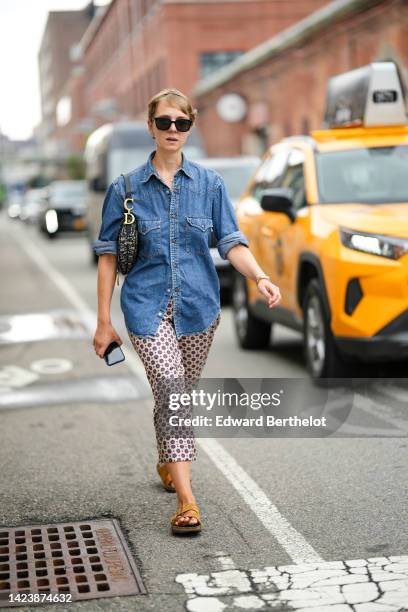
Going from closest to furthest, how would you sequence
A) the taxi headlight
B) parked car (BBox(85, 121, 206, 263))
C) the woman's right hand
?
the woman's right hand
the taxi headlight
parked car (BBox(85, 121, 206, 263))

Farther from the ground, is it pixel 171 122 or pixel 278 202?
pixel 171 122

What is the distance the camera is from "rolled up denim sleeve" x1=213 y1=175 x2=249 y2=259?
5.23 metres

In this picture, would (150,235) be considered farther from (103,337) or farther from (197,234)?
(103,337)

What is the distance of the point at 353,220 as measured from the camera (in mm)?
8172

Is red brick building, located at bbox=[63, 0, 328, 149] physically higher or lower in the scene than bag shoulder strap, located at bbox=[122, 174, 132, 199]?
higher

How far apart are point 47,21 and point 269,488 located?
153 metres

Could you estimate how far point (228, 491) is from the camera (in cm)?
573

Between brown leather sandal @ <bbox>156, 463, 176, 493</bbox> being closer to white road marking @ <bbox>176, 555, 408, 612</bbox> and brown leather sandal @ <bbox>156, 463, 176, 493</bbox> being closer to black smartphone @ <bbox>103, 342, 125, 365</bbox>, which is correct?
black smartphone @ <bbox>103, 342, 125, 365</bbox>

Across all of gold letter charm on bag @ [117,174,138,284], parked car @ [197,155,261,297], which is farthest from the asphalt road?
parked car @ [197,155,261,297]

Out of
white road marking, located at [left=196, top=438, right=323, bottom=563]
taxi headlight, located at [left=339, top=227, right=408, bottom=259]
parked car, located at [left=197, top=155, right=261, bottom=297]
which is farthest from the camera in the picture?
parked car, located at [left=197, top=155, right=261, bottom=297]

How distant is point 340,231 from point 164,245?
3.25 metres


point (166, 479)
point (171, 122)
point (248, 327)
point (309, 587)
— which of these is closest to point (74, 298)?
point (248, 327)

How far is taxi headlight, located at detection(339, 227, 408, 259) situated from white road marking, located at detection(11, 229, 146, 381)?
2.24 metres

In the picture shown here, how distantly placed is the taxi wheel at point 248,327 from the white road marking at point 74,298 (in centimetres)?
104
